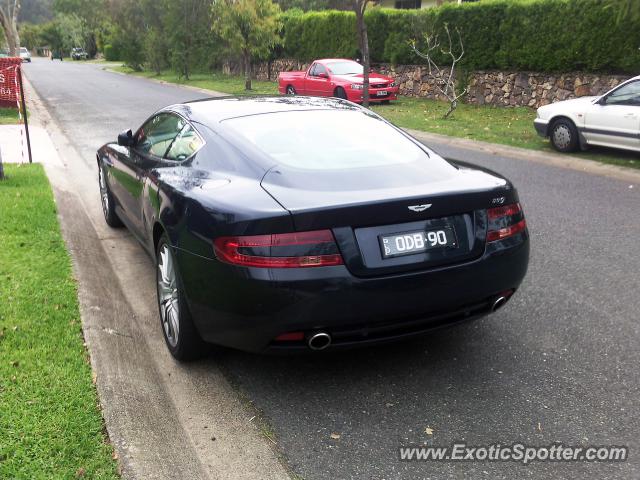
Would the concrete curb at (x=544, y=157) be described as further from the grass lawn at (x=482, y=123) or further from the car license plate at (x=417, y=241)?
the car license plate at (x=417, y=241)

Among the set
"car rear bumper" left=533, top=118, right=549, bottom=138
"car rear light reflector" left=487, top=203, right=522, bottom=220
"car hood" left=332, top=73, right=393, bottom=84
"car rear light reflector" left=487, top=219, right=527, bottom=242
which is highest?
"car hood" left=332, top=73, right=393, bottom=84

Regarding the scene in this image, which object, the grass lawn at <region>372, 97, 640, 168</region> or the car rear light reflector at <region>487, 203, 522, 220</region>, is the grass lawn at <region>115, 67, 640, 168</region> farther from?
the car rear light reflector at <region>487, 203, 522, 220</region>

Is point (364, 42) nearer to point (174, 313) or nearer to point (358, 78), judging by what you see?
point (358, 78)

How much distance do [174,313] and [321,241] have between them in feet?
3.99

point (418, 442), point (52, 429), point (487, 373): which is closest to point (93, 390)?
point (52, 429)

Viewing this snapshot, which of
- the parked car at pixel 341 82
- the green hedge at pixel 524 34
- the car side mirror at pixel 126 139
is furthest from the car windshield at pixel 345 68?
the car side mirror at pixel 126 139

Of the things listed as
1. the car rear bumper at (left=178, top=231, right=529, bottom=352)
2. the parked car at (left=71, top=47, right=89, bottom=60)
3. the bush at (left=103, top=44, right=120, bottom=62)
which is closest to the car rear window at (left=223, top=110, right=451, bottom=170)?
the car rear bumper at (left=178, top=231, right=529, bottom=352)

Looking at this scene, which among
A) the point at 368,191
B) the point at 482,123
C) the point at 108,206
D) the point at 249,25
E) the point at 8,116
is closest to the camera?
the point at 368,191

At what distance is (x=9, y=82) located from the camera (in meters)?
14.6

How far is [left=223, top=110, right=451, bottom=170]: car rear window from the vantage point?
376cm

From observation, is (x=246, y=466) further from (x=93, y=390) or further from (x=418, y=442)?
(x=93, y=390)

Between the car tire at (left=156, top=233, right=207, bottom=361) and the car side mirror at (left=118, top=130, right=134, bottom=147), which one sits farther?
the car side mirror at (left=118, top=130, right=134, bottom=147)

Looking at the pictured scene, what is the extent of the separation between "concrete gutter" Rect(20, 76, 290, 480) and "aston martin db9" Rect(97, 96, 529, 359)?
23 cm

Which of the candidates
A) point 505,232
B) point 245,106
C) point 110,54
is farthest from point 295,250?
point 110,54
